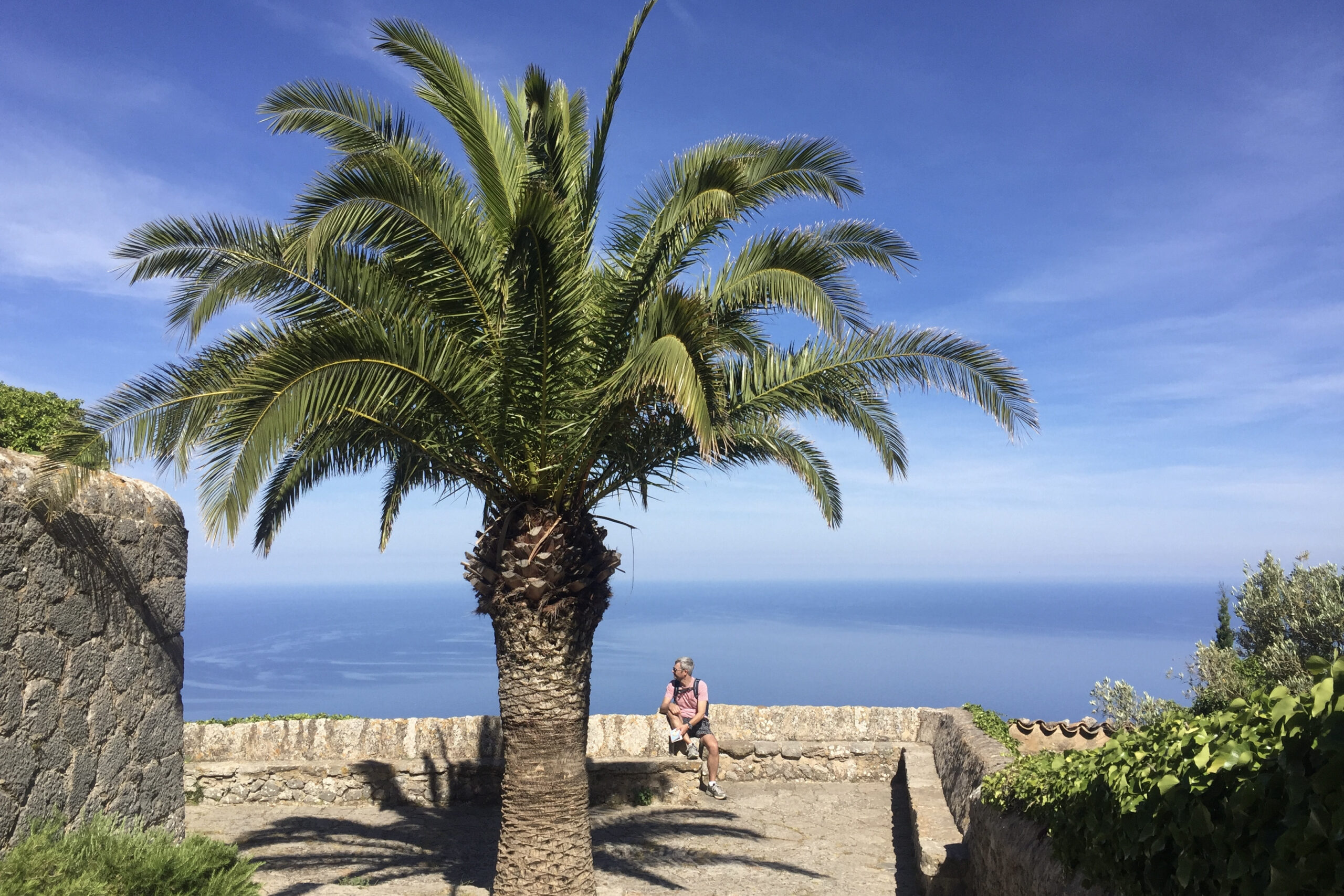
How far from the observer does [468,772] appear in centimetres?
1061

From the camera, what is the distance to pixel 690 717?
10.5m

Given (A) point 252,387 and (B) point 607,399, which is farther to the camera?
(B) point 607,399

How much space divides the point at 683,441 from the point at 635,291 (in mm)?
1485

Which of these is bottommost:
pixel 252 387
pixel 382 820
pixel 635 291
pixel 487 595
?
pixel 382 820

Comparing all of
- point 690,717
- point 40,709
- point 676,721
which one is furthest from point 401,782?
point 40,709

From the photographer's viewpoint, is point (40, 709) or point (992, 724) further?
point (992, 724)

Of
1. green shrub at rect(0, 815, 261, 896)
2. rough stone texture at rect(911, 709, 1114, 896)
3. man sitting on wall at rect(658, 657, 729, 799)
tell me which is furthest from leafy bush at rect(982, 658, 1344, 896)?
man sitting on wall at rect(658, 657, 729, 799)

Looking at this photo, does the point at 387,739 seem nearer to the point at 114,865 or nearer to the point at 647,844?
the point at 647,844

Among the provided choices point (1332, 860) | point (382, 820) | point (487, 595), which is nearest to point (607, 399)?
point (487, 595)

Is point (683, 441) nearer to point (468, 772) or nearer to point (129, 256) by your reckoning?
point (129, 256)

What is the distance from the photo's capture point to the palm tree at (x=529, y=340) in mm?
5855

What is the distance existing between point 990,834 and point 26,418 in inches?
346

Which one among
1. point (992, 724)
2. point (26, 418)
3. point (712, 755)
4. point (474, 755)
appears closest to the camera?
point (26, 418)

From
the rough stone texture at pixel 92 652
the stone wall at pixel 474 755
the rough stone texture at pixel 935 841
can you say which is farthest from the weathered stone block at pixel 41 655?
the rough stone texture at pixel 935 841
